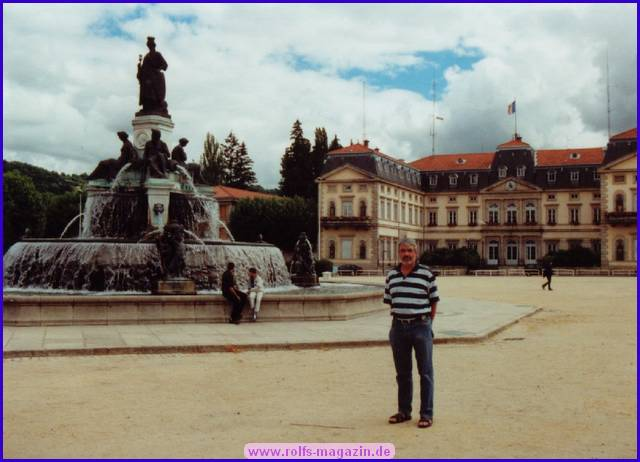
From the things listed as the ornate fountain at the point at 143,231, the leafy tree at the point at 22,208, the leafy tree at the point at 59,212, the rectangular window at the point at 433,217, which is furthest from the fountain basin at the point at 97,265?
the rectangular window at the point at 433,217

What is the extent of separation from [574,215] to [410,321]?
8373cm

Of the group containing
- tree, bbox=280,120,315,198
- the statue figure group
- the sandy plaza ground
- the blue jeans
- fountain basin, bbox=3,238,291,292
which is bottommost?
the sandy plaza ground

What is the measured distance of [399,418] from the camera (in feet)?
24.0

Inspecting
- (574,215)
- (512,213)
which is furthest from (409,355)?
(512,213)

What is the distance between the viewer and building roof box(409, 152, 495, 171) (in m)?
92.1

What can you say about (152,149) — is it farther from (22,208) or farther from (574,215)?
(574,215)

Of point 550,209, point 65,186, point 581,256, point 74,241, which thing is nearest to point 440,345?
point 74,241

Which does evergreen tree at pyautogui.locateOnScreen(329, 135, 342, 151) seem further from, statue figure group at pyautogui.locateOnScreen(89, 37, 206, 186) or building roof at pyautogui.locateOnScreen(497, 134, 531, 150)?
statue figure group at pyautogui.locateOnScreen(89, 37, 206, 186)

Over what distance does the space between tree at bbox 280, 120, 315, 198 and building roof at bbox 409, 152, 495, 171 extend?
1314 centimetres

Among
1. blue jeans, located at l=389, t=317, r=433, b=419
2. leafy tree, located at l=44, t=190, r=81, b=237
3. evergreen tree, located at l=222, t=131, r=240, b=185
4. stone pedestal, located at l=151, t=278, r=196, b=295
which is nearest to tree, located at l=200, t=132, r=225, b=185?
evergreen tree, located at l=222, t=131, r=240, b=185

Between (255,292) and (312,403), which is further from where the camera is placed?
(255,292)

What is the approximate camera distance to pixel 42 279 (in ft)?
64.0

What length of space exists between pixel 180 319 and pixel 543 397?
8.67 m

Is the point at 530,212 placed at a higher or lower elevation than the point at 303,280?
higher
